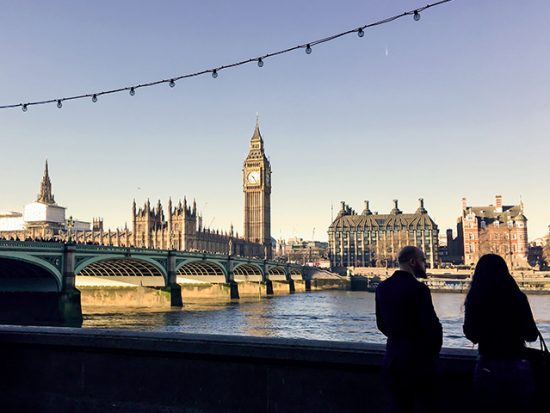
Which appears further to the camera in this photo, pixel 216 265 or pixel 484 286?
pixel 216 265

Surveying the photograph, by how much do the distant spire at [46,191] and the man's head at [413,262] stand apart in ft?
533

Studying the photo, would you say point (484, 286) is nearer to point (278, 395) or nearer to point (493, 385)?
point (493, 385)

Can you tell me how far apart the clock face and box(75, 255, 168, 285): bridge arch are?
111 m

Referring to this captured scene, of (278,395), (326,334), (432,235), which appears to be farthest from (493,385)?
(432,235)

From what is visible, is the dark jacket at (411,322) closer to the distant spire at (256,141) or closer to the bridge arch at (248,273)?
the bridge arch at (248,273)

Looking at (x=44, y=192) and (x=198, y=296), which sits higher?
(x=44, y=192)

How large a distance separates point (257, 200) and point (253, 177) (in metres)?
8.14

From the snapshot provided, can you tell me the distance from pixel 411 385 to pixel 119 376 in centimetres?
296

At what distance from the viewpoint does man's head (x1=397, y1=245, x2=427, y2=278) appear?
4.04 m

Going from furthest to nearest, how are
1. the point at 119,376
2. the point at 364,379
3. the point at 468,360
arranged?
the point at 119,376
the point at 364,379
the point at 468,360

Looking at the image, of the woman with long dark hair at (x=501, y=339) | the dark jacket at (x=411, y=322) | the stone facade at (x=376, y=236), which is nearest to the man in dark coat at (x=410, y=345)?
the dark jacket at (x=411, y=322)

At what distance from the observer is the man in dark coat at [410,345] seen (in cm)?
373

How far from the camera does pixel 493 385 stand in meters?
3.47

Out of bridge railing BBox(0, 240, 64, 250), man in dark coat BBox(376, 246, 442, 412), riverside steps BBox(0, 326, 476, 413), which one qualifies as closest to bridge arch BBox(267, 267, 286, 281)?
bridge railing BBox(0, 240, 64, 250)
